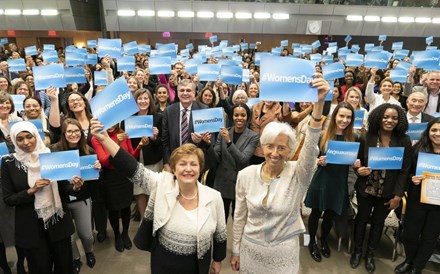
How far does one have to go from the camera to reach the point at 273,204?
6.98ft

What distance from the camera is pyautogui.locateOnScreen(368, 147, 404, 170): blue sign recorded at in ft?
10.1

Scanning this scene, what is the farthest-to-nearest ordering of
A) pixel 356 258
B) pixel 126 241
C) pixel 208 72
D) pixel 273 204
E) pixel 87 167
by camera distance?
pixel 208 72 → pixel 126 241 → pixel 356 258 → pixel 87 167 → pixel 273 204

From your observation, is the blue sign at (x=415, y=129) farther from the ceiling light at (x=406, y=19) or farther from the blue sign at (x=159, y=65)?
the ceiling light at (x=406, y=19)

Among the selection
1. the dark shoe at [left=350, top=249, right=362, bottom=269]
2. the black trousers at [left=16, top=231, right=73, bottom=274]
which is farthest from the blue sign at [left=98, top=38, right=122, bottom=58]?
the dark shoe at [left=350, top=249, right=362, bottom=269]

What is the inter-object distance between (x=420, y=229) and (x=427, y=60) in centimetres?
421

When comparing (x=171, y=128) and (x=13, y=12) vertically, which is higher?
(x=13, y=12)

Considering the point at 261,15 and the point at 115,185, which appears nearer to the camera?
the point at 115,185

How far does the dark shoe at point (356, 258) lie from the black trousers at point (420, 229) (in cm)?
54

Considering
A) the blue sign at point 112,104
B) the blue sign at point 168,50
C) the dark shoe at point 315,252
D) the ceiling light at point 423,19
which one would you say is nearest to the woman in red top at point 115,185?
the blue sign at point 112,104

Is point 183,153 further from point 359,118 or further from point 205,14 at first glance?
point 205,14

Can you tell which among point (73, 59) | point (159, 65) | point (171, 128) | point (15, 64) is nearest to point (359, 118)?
point (171, 128)

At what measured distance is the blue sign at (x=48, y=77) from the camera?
434cm

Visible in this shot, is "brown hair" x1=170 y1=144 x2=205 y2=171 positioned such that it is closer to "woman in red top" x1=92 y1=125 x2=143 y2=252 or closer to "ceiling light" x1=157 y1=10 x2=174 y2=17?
"woman in red top" x1=92 y1=125 x2=143 y2=252

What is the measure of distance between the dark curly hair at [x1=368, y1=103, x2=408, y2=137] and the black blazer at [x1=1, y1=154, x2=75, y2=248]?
3278 millimetres
